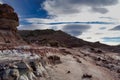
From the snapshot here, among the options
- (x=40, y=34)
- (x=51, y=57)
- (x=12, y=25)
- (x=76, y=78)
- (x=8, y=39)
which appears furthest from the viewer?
(x=40, y=34)

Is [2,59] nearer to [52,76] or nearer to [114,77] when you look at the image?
[52,76]

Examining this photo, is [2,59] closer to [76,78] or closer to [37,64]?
[37,64]

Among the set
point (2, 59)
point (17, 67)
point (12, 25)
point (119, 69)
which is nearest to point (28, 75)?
point (17, 67)

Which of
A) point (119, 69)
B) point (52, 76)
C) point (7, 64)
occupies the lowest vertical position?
point (119, 69)

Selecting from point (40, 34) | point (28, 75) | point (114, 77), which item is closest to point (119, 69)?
point (114, 77)

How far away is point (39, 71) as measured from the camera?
85.1ft

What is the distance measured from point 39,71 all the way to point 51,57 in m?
6.44

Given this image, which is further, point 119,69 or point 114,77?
point 119,69

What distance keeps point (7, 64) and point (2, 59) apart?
2495 millimetres

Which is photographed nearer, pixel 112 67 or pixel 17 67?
pixel 17 67

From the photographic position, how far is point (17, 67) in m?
23.8

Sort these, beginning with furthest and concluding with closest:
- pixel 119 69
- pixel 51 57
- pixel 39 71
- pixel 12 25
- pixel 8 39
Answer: pixel 12 25 < pixel 8 39 < pixel 119 69 < pixel 51 57 < pixel 39 71

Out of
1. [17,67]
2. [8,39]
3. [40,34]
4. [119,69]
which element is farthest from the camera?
[40,34]

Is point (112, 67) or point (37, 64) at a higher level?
point (37, 64)
